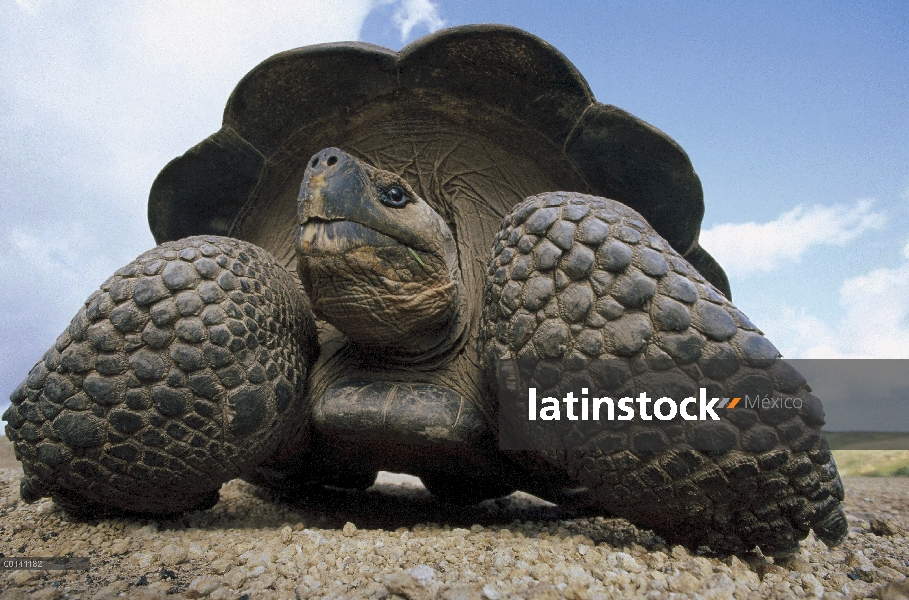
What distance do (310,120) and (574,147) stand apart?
1.28 metres

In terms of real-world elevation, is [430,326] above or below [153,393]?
above

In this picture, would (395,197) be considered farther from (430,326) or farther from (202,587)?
(202,587)

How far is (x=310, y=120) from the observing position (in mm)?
2586

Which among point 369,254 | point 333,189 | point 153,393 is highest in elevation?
point 333,189

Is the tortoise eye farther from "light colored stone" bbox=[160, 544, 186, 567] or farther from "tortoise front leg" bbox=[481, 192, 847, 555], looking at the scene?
"light colored stone" bbox=[160, 544, 186, 567]

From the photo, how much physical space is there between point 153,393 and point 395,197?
3.27 ft

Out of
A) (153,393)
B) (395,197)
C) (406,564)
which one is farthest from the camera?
(395,197)

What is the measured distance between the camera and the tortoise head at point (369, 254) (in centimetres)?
173

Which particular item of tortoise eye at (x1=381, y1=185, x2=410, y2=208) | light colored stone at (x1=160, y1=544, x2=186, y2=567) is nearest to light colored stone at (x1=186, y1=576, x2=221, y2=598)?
light colored stone at (x1=160, y1=544, x2=186, y2=567)

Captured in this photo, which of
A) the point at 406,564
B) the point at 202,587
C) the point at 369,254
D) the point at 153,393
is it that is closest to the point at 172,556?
the point at 202,587

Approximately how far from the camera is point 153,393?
1.59 meters

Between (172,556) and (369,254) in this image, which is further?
(369,254)

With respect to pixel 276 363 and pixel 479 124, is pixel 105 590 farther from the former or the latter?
pixel 479 124

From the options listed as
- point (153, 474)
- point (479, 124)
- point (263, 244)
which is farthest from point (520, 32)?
point (153, 474)
